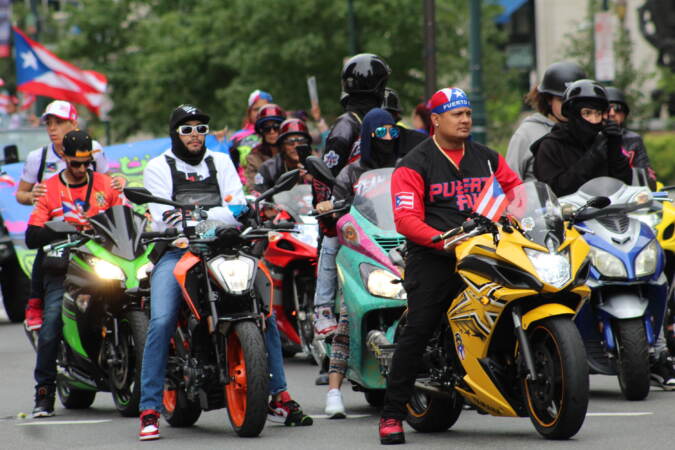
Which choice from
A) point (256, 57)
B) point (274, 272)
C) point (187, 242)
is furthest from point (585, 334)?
point (256, 57)

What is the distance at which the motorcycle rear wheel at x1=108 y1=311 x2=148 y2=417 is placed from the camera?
29.3 ft

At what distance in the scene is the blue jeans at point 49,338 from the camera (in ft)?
31.3

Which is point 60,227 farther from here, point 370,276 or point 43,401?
point 370,276

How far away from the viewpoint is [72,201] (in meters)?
9.81

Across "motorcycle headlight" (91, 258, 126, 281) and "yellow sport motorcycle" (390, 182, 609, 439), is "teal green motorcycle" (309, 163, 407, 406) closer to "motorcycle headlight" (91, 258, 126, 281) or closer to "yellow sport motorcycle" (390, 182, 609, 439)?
"yellow sport motorcycle" (390, 182, 609, 439)

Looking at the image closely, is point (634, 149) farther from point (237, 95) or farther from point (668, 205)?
point (237, 95)

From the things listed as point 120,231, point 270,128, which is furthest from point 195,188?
point 270,128

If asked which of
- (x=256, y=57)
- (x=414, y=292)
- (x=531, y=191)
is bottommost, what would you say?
(x=414, y=292)

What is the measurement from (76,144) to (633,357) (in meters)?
3.79

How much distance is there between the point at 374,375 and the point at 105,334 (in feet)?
6.00

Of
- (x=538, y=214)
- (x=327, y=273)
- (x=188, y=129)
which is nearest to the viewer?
(x=538, y=214)

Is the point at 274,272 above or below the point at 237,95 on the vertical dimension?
below

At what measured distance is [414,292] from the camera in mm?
7652

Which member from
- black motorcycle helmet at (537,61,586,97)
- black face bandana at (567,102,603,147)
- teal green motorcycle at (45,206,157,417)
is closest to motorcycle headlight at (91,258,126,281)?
teal green motorcycle at (45,206,157,417)
